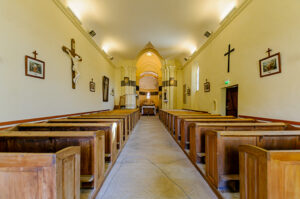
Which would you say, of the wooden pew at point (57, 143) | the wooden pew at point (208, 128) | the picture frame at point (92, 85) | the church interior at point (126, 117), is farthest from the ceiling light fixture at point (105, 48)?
the wooden pew at point (208, 128)

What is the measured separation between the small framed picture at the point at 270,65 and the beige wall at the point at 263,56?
88 millimetres

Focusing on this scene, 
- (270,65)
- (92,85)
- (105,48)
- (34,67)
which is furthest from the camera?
(105,48)

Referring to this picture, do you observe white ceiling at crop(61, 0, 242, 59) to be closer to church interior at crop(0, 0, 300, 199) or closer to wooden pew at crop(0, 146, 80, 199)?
church interior at crop(0, 0, 300, 199)

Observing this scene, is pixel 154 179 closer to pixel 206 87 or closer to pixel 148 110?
pixel 206 87

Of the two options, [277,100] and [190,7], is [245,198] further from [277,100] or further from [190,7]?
[190,7]

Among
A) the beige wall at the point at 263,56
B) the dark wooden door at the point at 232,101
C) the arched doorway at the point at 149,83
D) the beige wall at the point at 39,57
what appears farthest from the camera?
the arched doorway at the point at 149,83

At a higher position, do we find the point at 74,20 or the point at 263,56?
the point at 74,20

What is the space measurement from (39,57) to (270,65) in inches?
198

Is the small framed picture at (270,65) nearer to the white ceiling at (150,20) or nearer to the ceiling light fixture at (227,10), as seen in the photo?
the ceiling light fixture at (227,10)

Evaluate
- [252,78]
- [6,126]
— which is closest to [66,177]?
[6,126]

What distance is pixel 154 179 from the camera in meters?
1.97

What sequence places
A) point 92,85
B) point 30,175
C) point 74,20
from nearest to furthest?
point 30,175
point 74,20
point 92,85

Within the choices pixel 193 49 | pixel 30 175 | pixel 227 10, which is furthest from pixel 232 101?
pixel 30 175

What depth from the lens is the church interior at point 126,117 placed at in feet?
3.42
